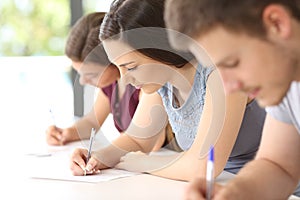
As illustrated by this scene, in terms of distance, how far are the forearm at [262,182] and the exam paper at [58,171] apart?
41 cm

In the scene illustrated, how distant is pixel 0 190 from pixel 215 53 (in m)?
0.70

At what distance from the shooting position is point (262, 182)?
984mm

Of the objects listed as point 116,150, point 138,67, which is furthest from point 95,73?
point 138,67

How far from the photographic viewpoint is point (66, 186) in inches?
48.2

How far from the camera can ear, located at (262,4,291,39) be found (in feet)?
2.37

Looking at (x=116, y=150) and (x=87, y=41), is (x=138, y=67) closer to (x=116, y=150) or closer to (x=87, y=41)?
(x=116, y=150)

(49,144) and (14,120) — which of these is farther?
(14,120)

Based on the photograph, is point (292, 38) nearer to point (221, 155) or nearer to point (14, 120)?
point (221, 155)

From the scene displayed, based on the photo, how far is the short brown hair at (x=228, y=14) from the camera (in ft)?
2.39

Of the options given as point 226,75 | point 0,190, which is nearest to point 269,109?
point 226,75

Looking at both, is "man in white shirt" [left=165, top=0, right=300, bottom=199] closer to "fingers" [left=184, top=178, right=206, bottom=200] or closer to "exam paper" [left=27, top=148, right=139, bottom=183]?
"fingers" [left=184, top=178, right=206, bottom=200]

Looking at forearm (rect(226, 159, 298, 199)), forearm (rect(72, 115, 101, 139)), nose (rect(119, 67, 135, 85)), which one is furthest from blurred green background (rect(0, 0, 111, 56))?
forearm (rect(226, 159, 298, 199))

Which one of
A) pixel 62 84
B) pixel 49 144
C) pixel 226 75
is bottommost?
pixel 62 84

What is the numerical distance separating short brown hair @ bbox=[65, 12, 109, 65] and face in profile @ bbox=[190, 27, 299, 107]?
1071 millimetres
